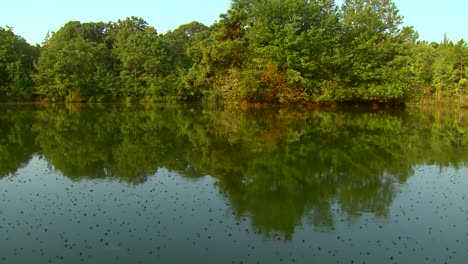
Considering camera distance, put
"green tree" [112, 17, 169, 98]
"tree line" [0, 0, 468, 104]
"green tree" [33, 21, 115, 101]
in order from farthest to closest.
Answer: "green tree" [112, 17, 169, 98] < "green tree" [33, 21, 115, 101] < "tree line" [0, 0, 468, 104]

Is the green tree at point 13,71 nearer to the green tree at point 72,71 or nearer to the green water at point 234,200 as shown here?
the green tree at point 72,71

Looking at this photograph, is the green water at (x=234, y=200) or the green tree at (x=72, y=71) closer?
the green water at (x=234, y=200)

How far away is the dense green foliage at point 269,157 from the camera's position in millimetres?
12281

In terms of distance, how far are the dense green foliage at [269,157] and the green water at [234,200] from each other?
0.08m

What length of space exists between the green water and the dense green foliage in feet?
0.25

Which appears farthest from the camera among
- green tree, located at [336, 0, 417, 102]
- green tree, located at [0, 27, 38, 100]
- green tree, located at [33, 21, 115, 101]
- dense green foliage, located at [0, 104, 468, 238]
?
green tree, located at [33, 21, 115, 101]

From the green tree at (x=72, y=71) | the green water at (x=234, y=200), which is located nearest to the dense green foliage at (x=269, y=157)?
the green water at (x=234, y=200)

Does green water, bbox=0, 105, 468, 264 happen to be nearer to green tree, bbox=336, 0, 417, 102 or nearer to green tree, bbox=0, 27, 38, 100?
green tree, bbox=336, 0, 417, 102

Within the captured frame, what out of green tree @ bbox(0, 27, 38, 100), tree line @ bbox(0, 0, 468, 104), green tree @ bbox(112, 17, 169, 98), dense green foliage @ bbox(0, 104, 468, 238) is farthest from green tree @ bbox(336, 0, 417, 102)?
green tree @ bbox(0, 27, 38, 100)

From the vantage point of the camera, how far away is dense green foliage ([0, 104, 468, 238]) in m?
12.3

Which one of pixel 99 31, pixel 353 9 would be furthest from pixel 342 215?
pixel 99 31

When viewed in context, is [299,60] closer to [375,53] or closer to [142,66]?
[375,53]

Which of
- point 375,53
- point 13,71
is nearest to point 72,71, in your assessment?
point 13,71

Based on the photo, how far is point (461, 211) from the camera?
456 inches
